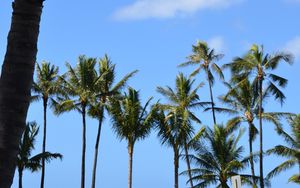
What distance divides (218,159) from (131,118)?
20.6 ft

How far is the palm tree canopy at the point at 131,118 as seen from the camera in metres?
31.2

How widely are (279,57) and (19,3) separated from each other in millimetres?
33268

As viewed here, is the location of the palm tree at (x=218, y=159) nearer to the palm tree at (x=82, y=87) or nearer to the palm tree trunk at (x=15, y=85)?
the palm tree at (x=82, y=87)

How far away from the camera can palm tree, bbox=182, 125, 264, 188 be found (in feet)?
107

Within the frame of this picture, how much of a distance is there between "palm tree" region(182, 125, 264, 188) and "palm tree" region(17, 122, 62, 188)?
411 inches

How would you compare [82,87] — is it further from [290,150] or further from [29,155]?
[290,150]

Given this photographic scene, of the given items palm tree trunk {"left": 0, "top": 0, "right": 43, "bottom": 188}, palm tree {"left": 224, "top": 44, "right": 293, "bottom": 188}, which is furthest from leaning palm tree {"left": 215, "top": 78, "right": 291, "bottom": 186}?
palm tree trunk {"left": 0, "top": 0, "right": 43, "bottom": 188}

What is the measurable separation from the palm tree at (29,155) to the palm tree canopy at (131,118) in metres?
7.93

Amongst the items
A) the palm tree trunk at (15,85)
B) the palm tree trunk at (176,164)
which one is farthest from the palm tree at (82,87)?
the palm tree trunk at (15,85)

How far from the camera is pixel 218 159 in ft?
109

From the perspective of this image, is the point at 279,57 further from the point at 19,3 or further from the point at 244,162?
the point at 19,3

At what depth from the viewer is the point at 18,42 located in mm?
4242

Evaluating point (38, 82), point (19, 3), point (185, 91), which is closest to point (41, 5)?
point (19, 3)

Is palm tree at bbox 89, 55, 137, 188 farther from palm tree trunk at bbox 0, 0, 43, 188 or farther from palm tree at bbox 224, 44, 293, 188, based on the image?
palm tree trunk at bbox 0, 0, 43, 188
